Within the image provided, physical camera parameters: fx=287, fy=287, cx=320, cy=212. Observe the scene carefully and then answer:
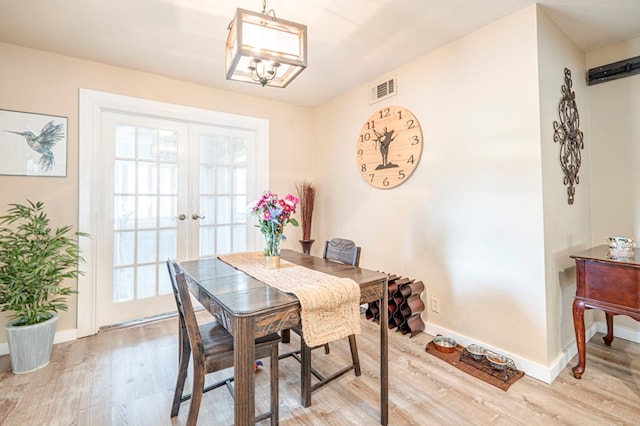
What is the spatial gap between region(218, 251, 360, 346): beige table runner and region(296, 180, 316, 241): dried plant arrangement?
83.1 inches

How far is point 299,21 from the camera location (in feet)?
6.88

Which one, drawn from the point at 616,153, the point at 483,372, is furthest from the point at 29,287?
the point at 616,153

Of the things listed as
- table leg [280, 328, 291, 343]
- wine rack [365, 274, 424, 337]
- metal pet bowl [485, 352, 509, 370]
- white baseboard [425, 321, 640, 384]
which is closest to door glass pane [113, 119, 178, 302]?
table leg [280, 328, 291, 343]

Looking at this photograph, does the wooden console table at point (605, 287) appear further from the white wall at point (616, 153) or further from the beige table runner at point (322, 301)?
the beige table runner at point (322, 301)

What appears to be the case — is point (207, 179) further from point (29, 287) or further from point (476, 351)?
point (476, 351)

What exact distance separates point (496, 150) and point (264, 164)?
2487mm

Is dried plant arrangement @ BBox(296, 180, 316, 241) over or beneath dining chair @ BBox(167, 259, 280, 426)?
over

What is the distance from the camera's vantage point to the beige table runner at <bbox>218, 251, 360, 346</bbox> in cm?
130

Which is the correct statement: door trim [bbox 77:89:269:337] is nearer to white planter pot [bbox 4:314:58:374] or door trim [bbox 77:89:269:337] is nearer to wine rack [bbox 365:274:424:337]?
white planter pot [bbox 4:314:58:374]

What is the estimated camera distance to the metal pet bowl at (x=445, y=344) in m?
2.26

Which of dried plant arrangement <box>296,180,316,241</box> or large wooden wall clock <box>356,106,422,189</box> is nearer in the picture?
large wooden wall clock <box>356,106,422,189</box>

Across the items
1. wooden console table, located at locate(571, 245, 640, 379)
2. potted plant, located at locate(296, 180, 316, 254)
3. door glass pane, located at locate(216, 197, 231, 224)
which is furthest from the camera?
→ potted plant, located at locate(296, 180, 316, 254)

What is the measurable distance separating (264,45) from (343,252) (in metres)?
1.38

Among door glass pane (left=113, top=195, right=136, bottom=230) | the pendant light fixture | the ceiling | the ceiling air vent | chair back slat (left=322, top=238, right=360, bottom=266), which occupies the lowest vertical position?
chair back slat (left=322, top=238, right=360, bottom=266)
